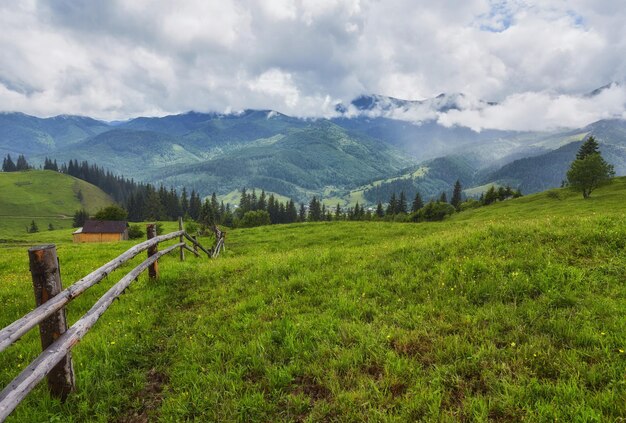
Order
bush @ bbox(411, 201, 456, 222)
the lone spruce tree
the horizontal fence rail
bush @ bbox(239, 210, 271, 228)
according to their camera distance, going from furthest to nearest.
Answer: bush @ bbox(239, 210, 271, 228) < bush @ bbox(411, 201, 456, 222) < the lone spruce tree < the horizontal fence rail

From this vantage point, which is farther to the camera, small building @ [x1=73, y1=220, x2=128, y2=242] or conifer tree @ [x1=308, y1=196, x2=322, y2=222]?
conifer tree @ [x1=308, y1=196, x2=322, y2=222]

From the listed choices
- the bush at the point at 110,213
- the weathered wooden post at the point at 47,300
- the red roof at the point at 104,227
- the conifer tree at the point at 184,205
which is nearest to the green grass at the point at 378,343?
the weathered wooden post at the point at 47,300

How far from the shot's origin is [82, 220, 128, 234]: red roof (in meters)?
90.4

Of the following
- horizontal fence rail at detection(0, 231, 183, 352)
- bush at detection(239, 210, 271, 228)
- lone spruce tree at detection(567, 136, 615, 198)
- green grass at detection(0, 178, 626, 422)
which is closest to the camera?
horizontal fence rail at detection(0, 231, 183, 352)

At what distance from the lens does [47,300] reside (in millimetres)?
5172

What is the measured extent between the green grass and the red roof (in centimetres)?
9280

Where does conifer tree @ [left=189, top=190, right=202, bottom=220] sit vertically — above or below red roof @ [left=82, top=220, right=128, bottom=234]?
above

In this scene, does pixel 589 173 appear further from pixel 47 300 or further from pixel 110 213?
pixel 110 213

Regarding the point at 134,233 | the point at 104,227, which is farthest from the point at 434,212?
the point at 104,227

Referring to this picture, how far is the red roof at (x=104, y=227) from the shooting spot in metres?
90.4

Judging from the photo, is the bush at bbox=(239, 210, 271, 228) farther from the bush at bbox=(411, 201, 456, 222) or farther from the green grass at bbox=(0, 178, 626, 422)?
the green grass at bbox=(0, 178, 626, 422)

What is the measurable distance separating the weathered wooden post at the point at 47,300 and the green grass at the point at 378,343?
0.24m

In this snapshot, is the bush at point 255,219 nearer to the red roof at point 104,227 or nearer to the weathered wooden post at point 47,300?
the red roof at point 104,227

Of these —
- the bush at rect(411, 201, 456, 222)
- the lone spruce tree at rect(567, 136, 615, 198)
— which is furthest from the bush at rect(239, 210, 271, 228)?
the lone spruce tree at rect(567, 136, 615, 198)
